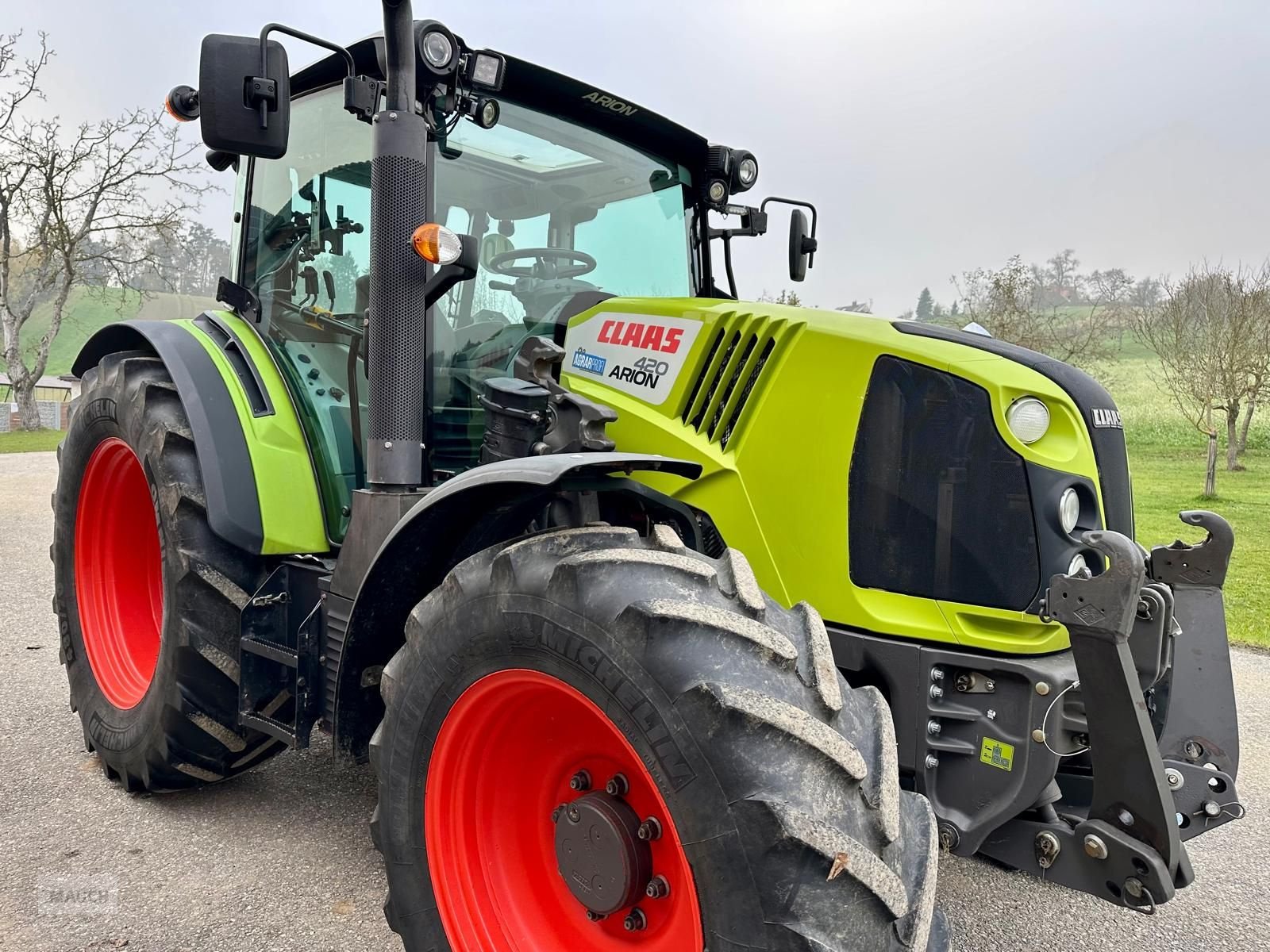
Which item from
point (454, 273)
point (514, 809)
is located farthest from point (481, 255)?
point (514, 809)

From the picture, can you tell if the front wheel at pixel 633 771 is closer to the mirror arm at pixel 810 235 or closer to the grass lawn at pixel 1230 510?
the mirror arm at pixel 810 235

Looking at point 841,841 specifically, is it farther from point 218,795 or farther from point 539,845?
point 218,795

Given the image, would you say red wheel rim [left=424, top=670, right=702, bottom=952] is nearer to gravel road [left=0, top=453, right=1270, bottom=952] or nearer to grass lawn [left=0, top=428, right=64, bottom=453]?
gravel road [left=0, top=453, right=1270, bottom=952]

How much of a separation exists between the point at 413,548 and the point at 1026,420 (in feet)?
4.69

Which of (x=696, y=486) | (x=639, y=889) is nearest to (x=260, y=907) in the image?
(x=639, y=889)

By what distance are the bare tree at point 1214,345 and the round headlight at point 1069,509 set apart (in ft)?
36.5

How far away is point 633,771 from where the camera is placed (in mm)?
1896

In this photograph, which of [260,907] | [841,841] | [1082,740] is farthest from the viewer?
[260,907]

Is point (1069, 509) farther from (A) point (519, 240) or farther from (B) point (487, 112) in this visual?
(B) point (487, 112)

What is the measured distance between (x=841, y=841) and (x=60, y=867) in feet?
7.95

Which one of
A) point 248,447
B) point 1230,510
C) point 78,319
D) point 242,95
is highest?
point 242,95

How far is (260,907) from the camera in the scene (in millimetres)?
2514

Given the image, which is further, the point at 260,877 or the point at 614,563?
the point at 260,877
